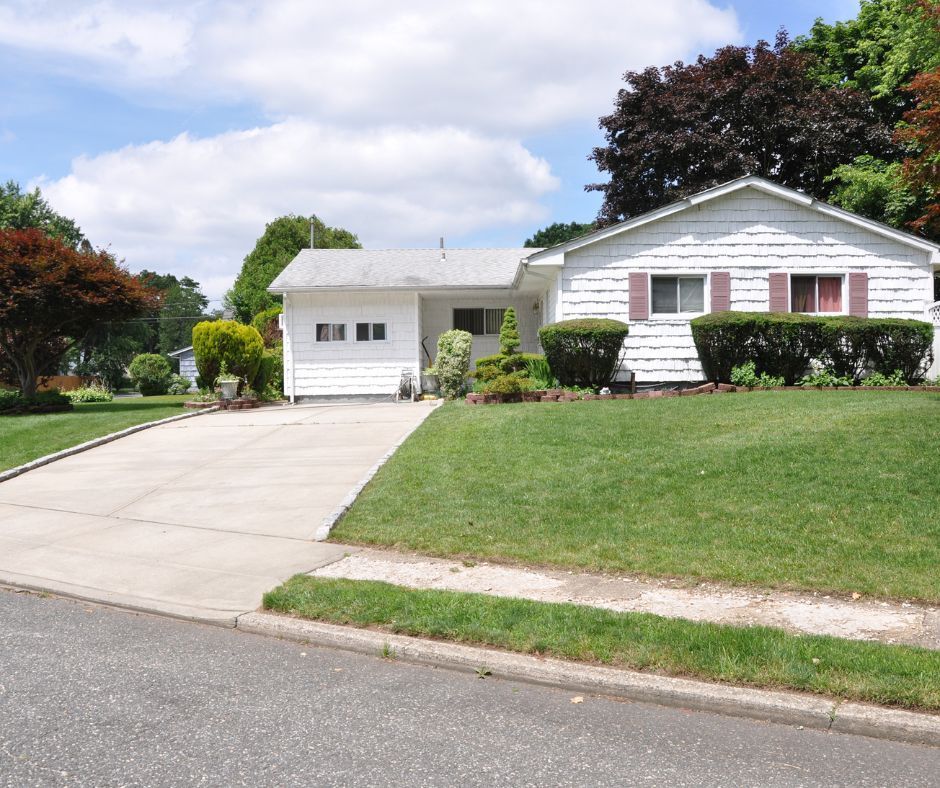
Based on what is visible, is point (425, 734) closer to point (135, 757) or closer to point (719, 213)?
point (135, 757)

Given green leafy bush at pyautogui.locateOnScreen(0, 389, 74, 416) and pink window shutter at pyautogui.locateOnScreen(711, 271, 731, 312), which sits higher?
pink window shutter at pyautogui.locateOnScreen(711, 271, 731, 312)

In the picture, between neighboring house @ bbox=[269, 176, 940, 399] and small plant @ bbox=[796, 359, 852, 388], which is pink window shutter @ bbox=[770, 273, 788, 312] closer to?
neighboring house @ bbox=[269, 176, 940, 399]

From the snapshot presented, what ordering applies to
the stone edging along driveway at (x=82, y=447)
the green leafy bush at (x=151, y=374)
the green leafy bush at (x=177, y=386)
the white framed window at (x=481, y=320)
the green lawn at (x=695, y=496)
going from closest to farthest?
the green lawn at (x=695, y=496) → the stone edging along driveway at (x=82, y=447) → the white framed window at (x=481, y=320) → the green leafy bush at (x=151, y=374) → the green leafy bush at (x=177, y=386)

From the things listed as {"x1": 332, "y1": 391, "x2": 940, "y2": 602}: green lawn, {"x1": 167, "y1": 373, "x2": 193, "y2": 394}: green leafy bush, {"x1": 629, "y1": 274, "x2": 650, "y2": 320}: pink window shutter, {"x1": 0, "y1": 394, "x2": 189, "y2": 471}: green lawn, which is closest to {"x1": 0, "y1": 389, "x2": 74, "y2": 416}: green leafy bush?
{"x1": 0, "y1": 394, "x2": 189, "y2": 471}: green lawn

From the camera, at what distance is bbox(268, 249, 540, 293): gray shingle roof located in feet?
70.8

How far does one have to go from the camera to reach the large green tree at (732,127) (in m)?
29.2

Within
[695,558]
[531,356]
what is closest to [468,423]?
[531,356]

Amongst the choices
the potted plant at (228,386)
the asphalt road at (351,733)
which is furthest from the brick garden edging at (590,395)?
the asphalt road at (351,733)

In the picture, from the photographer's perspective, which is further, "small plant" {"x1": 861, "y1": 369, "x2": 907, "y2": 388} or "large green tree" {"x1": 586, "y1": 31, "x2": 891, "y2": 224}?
"large green tree" {"x1": 586, "y1": 31, "x2": 891, "y2": 224}

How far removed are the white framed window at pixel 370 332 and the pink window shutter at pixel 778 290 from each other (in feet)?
32.4

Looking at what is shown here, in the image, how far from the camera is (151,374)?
38062 millimetres

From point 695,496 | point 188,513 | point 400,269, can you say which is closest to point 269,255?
point 400,269

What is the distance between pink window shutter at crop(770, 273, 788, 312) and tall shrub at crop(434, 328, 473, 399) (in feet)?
22.7

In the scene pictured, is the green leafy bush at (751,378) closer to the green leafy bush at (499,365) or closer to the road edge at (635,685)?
the green leafy bush at (499,365)
